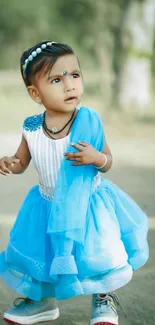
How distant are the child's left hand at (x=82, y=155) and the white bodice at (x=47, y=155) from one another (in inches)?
4.1

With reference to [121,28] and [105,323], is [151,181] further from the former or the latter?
[121,28]

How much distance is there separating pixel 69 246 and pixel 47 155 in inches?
16.3

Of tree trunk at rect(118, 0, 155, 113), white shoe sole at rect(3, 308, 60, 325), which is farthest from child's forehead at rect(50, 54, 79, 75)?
tree trunk at rect(118, 0, 155, 113)

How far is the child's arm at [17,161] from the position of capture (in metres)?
3.36

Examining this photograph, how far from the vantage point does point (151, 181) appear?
6.43 meters

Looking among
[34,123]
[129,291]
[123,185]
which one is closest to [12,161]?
[34,123]

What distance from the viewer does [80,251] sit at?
312 centimetres

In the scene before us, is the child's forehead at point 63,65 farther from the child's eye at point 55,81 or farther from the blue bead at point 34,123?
the blue bead at point 34,123

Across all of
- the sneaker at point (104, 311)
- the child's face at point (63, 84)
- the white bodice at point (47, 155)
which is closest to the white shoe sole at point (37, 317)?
the sneaker at point (104, 311)

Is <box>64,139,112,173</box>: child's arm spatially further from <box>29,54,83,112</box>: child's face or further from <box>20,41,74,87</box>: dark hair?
<box>20,41,74,87</box>: dark hair

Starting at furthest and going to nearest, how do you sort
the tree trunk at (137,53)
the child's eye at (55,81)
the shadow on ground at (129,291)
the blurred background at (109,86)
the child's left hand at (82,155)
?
1. the tree trunk at (137,53)
2. the blurred background at (109,86)
3. the shadow on ground at (129,291)
4. the child's eye at (55,81)
5. the child's left hand at (82,155)

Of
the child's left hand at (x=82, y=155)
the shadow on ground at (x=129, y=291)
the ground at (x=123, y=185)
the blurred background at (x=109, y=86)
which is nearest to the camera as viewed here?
the child's left hand at (x=82, y=155)

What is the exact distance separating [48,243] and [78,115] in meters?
0.57

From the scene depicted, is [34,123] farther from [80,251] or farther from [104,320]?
[104,320]
